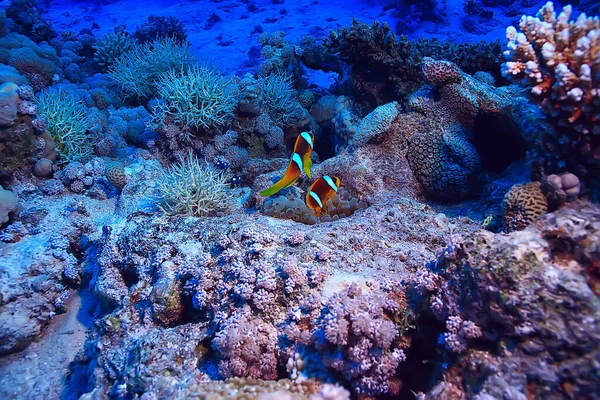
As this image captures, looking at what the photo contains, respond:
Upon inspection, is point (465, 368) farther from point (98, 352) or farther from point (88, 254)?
point (88, 254)

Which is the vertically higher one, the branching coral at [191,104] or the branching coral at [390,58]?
the branching coral at [390,58]

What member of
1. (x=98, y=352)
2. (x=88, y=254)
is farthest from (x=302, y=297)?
(x=88, y=254)

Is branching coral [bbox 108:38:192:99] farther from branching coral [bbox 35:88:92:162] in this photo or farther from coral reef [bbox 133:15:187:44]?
coral reef [bbox 133:15:187:44]

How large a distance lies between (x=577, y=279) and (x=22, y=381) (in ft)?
15.1

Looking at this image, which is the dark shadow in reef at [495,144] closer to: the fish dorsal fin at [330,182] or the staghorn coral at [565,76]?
the staghorn coral at [565,76]

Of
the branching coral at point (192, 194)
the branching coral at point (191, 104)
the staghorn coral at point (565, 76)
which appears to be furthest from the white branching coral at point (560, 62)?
the branching coral at point (191, 104)

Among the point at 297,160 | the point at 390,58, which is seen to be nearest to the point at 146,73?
the point at 390,58

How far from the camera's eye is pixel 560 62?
235 cm

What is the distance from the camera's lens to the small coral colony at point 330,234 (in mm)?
1810

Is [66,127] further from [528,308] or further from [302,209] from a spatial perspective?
[528,308]

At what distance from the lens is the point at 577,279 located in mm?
1590

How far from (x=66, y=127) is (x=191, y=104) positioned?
2.03 meters

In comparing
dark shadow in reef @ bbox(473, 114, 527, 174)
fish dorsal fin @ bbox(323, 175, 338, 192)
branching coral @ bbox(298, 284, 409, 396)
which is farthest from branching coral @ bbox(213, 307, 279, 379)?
dark shadow in reef @ bbox(473, 114, 527, 174)

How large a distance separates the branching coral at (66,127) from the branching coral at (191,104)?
4.03ft
